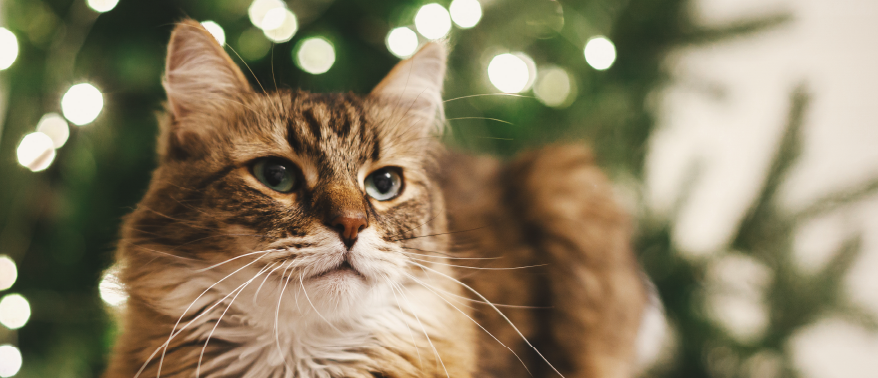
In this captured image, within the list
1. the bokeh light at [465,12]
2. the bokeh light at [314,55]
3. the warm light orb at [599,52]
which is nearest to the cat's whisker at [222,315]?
the bokeh light at [314,55]

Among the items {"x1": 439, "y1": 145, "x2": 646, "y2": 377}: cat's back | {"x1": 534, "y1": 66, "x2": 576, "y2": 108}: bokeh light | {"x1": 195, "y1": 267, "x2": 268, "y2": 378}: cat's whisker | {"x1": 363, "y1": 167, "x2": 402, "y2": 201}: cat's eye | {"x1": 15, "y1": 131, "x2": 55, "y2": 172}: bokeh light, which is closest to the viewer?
{"x1": 195, "y1": 267, "x2": 268, "y2": 378}: cat's whisker

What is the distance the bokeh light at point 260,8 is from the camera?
0.74 metres

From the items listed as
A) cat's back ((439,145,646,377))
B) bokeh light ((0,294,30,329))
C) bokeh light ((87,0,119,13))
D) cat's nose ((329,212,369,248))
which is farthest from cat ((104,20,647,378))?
bokeh light ((0,294,30,329))

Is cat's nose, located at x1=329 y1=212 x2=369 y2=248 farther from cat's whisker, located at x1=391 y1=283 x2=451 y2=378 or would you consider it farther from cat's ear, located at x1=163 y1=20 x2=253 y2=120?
cat's ear, located at x1=163 y1=20 x2=253 y2=120

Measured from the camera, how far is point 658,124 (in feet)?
3.38

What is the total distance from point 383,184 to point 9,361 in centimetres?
71

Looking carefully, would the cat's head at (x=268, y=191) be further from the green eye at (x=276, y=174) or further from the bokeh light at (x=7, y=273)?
the bokeh light at (x=7, y=273)

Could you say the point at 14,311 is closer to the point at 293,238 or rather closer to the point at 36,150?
the point at 36,150

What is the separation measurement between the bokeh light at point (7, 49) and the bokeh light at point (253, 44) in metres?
0.34

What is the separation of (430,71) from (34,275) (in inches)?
29.3

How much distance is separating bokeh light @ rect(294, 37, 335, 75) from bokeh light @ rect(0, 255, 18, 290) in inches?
22.4

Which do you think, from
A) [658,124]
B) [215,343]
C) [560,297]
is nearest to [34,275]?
[215,343]

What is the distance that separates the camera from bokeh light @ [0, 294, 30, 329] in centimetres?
77

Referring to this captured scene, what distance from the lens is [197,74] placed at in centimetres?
54
